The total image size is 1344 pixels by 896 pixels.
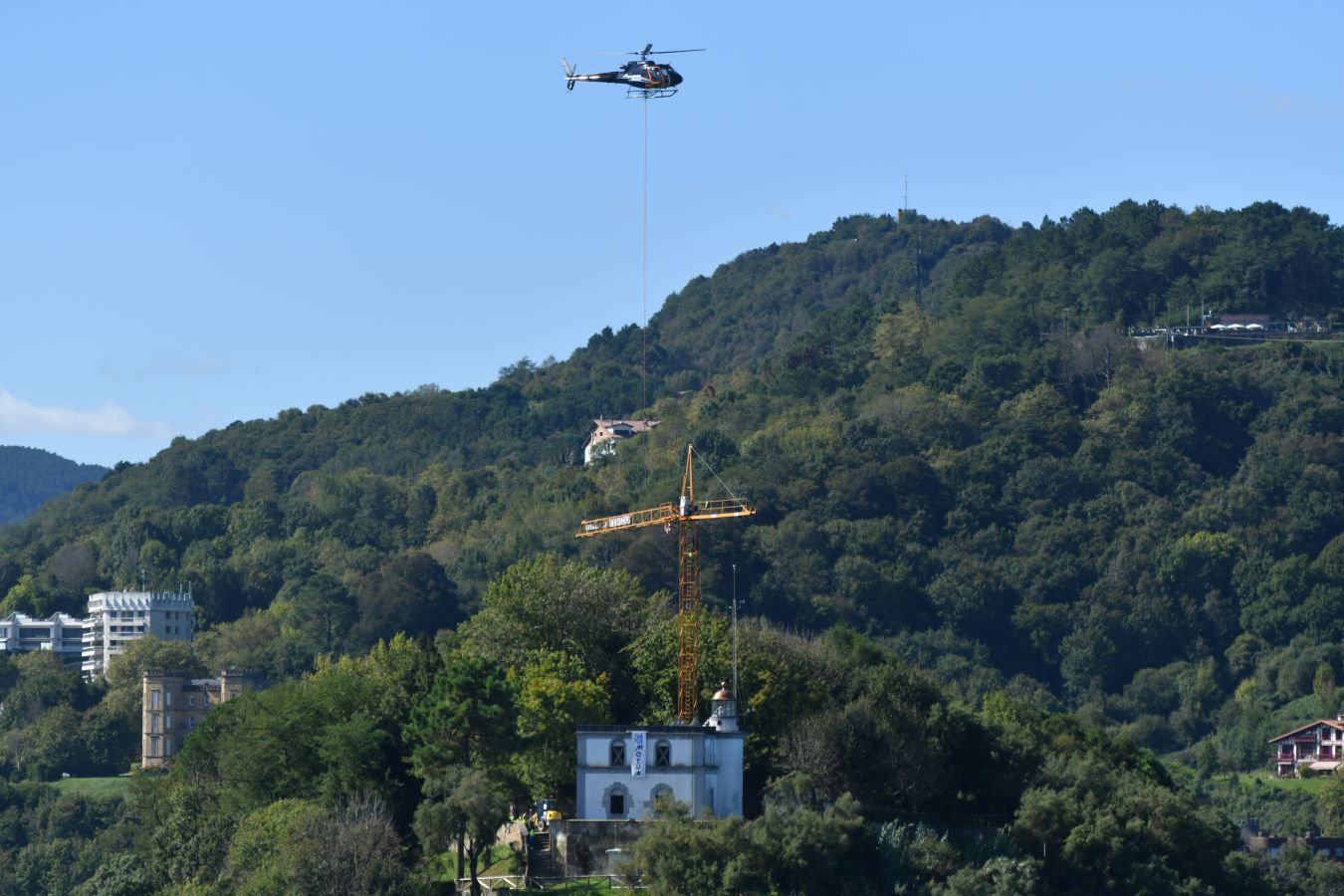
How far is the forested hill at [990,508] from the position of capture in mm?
145125

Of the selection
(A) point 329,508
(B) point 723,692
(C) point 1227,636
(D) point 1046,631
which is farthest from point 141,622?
(B) point 723,692

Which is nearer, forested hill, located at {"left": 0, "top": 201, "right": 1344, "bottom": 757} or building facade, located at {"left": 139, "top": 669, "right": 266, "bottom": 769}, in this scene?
building facade, located at {"left": 139, "top": 669, "right": 266, "bottom": 769}

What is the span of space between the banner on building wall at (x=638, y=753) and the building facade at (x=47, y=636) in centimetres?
9320

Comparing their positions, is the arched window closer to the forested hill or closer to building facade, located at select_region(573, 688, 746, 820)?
building facade, located at select_region(573, 688, 746, 820)

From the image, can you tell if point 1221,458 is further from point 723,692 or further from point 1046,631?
point 723,692

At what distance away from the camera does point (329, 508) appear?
18075 cm

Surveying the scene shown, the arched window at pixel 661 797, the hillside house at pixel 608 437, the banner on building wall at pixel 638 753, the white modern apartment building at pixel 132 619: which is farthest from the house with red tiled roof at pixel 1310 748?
the hillside house at pixel 608 437

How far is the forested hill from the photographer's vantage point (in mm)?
145125

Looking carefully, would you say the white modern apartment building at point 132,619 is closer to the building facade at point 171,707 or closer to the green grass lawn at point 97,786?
the building facade at point 171,707

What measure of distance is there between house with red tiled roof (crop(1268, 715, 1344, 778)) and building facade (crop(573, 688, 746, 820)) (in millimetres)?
56453

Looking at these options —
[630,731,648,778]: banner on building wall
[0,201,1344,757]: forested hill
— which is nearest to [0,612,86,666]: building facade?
[0,201,1344,757]: forested hill

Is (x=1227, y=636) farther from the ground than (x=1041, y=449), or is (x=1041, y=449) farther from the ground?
(x=1041, y=449)

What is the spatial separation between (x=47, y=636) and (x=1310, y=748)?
73.2 m

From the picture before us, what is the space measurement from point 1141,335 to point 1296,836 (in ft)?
269
